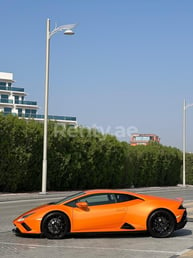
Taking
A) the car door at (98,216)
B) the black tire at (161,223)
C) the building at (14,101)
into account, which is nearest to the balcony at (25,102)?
the building at (14,101)

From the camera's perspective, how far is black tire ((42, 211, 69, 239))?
1048 centimetres

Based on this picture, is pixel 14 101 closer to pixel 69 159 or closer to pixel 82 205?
pixel 69 159

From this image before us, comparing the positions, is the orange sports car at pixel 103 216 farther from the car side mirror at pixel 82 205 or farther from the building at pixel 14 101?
the building at pixel 14 101

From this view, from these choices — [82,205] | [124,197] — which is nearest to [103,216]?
[82,205]

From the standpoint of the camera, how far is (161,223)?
10.8 m

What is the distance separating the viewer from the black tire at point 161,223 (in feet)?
35.1

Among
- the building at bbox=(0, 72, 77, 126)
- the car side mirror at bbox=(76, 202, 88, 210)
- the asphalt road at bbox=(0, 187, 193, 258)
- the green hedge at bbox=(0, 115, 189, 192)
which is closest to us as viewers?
the asphalt road at bbox=(0, 187, 193, 258)

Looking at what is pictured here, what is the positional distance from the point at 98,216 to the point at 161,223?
1465 millimetres

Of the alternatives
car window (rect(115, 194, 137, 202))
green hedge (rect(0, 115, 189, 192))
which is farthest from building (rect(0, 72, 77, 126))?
car window (rect(115, 194, 137, 202))

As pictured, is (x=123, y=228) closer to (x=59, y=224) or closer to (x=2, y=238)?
(x=59, y=224)

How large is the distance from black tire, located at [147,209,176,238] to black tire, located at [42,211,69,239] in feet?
6.24

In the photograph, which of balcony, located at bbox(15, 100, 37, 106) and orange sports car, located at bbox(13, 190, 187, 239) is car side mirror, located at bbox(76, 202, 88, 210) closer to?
orange sports car, located at bbox(13, 190, 187, 239)

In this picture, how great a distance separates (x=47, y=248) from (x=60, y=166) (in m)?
22.0

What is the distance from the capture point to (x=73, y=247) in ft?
31.4
